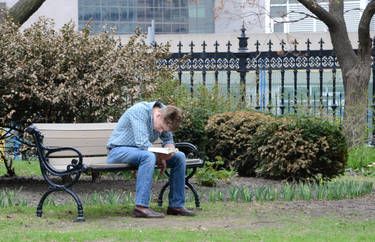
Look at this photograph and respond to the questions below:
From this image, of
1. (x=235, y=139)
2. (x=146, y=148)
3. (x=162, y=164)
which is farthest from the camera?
(x=235, y=139)

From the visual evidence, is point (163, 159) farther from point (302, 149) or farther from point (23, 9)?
point (23, 9)

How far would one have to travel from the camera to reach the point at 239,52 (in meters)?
15.7

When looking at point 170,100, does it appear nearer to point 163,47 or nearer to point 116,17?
point 163,47

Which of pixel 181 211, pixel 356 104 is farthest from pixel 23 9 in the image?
pixel 356 104

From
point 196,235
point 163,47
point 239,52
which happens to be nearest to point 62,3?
point 239,52

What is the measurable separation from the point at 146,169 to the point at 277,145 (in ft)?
12.0

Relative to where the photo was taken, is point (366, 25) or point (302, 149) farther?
point (366, 25)

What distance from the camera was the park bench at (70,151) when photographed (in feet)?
21.7

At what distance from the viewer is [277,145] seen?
31.9 feet

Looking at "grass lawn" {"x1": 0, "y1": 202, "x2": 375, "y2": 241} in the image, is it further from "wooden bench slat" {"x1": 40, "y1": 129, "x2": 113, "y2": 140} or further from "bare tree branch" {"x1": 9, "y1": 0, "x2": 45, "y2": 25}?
"bare tree branch" {"x1": 9, "y1": 0, "x2": 45, "y2": 25}

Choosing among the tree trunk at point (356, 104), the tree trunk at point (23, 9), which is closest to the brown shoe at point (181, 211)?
the tree trunk at point (23, 9)

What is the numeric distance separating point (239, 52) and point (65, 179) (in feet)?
23.7

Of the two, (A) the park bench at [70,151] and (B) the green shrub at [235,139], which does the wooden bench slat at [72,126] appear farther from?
(B) the green shrub at [235,139]

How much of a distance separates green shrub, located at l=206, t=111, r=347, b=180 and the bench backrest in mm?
3024
